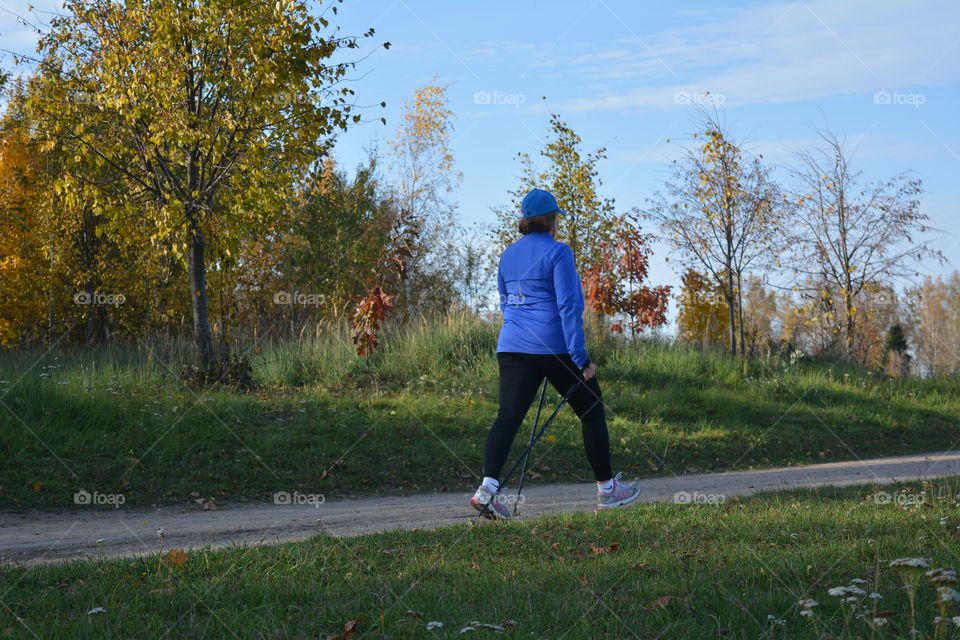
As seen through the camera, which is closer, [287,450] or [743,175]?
[287,450]

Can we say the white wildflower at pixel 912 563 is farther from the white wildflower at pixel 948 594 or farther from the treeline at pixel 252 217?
the treeline at pixel 252 217

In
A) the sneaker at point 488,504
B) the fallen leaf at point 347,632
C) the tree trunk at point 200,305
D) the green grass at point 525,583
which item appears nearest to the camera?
the fallen leaf at point 347,632

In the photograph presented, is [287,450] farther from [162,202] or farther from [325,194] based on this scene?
[325,194]

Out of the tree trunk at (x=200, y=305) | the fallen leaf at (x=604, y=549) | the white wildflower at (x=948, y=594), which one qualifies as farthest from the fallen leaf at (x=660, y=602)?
the tree trunk at (x=200, y=305)

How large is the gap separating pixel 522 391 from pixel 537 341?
15.1 inches

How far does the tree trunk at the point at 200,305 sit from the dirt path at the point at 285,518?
519 cm

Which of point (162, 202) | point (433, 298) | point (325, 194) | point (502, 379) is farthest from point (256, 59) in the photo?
point (433, 298)

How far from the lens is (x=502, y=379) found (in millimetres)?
6395

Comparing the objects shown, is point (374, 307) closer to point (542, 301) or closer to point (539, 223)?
point (539, 223)

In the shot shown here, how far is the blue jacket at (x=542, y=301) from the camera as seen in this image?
6.21 m

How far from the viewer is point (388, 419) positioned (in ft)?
→ 35.2

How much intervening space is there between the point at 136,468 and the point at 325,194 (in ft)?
59.4

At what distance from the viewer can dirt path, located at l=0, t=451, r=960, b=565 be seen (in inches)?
232

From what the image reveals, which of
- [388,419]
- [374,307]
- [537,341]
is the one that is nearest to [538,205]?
[537,341]
